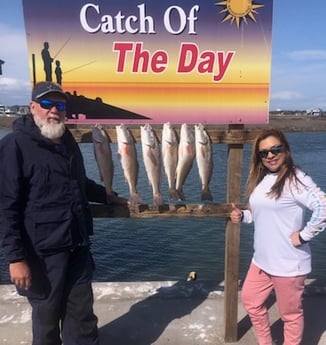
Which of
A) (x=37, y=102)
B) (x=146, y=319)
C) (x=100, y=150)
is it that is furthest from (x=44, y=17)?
(x=146, y=319)

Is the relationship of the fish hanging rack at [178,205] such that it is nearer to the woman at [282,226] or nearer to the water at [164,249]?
the woman at [282,226]

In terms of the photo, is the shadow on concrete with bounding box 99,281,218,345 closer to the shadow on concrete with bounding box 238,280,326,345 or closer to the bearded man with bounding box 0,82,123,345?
the shadow on concrete with bounding box 238,280,326,345

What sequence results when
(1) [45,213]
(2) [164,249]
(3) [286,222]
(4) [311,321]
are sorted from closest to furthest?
(1) [45,213] < (3) [286,222] < (4) [311,321] < (2) [164,249]

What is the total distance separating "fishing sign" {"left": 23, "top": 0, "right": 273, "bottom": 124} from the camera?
11.6 ft

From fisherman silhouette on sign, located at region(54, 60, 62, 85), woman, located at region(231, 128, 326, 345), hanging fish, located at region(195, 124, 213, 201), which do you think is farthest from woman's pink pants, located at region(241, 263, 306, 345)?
fisherman silhouette on sign, located at region(54, 60, 62, 85)

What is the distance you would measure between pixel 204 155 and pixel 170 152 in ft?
0.93

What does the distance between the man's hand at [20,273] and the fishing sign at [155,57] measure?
4.43ft

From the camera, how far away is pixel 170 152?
349 cm

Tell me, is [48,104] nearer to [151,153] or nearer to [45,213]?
[45,213]

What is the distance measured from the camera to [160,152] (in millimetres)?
3555

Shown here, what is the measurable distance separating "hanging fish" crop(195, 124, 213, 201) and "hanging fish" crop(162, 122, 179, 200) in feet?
0.60

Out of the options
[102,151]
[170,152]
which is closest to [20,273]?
[102,151]

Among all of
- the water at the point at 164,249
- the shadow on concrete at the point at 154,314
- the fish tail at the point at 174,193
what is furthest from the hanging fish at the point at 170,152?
the water at the point at 164,249

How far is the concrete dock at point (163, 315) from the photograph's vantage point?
389 cm
